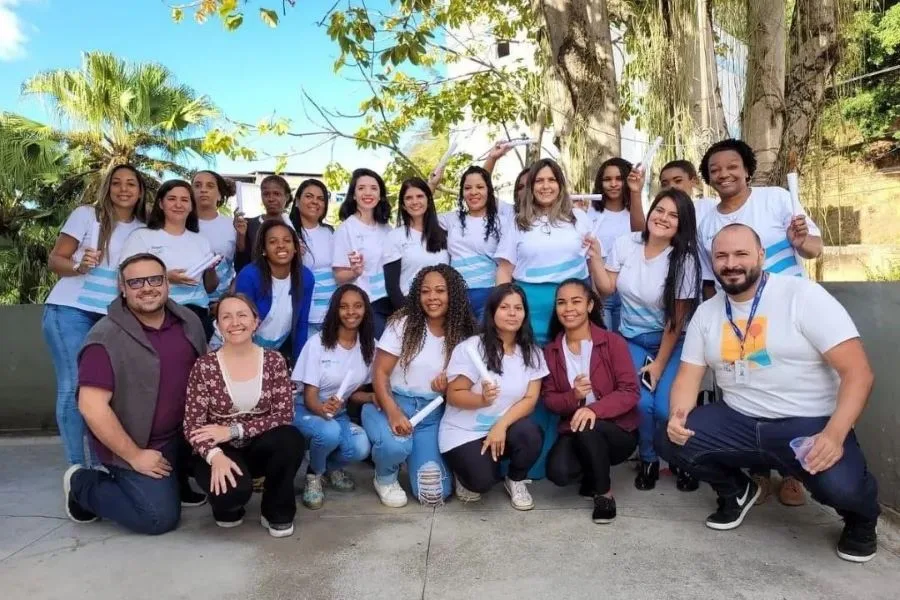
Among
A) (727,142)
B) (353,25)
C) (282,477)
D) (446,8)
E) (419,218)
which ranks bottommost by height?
(282,477)

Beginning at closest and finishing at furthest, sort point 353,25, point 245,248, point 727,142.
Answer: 1. point 727,142
2. point 245,248
3. point 353,25

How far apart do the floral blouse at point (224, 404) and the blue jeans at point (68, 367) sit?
0.96 metres

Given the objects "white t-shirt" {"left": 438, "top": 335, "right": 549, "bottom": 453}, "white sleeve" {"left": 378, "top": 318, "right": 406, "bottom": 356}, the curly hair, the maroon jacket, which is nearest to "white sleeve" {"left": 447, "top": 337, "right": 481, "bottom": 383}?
"white t-shirt" {"left": 438, "top": 335, "right": 549, "bottom": 453}

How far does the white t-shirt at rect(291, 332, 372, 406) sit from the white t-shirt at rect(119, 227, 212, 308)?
788 mm

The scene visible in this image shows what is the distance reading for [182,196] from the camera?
408 centimetres

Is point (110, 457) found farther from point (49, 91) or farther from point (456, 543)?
point (49, 91)

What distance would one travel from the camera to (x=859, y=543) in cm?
286

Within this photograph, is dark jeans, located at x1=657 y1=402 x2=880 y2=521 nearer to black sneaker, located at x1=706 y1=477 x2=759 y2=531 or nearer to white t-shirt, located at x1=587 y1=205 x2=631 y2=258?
black sneaker, located at x1=706 y1=477 x2=759 y2=531

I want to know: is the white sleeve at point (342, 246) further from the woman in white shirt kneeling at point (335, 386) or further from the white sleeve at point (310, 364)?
the white sleeve at point (310, 364)

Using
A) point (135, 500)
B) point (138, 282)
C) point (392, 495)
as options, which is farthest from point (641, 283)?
point (135, 500)

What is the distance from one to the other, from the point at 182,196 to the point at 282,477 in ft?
6.02

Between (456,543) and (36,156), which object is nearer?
(456,543)

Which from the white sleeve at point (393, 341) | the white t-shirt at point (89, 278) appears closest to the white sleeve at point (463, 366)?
the white sleeve at point (393, 341)

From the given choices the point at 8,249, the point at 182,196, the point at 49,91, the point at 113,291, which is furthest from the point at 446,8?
the point at 49,91
